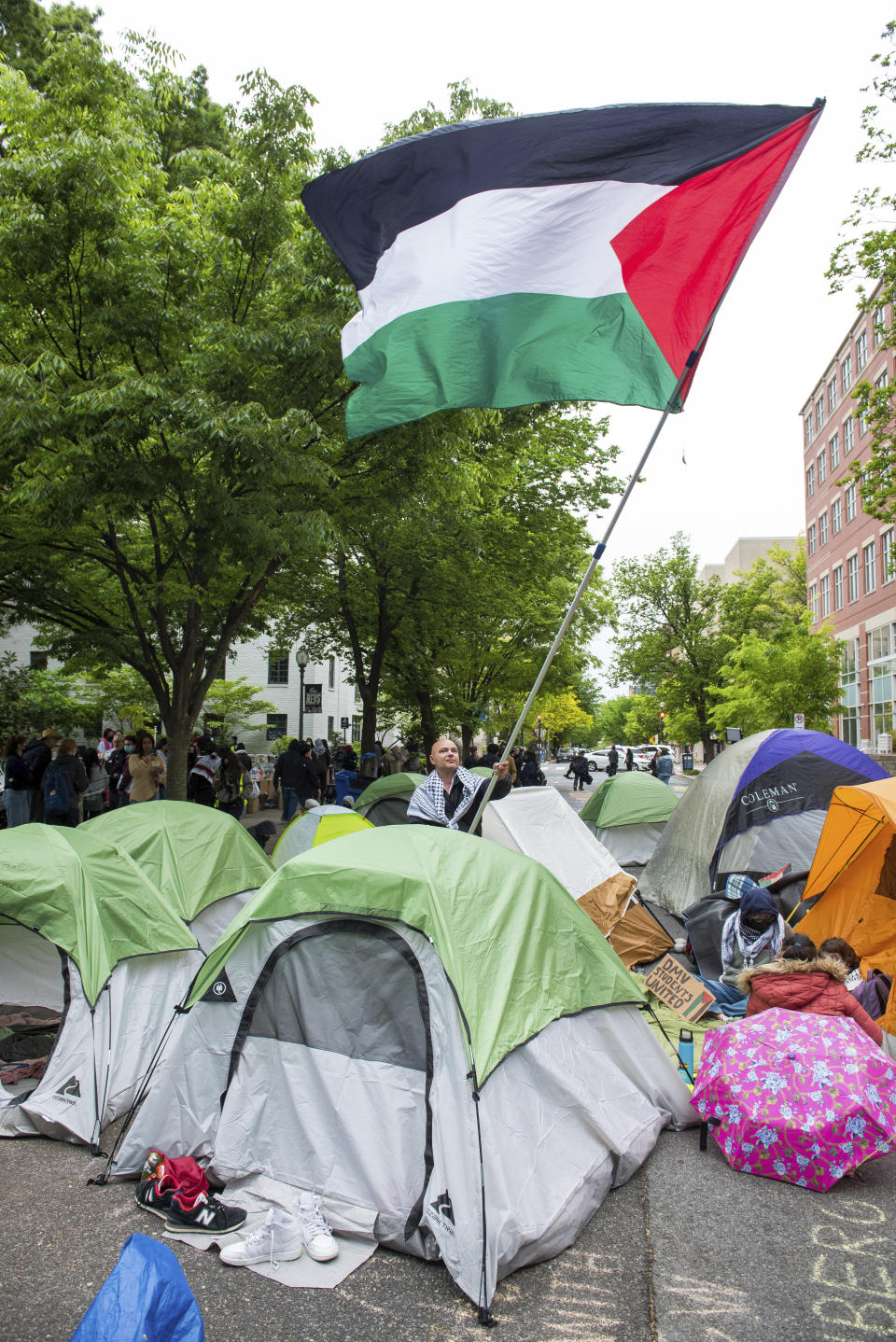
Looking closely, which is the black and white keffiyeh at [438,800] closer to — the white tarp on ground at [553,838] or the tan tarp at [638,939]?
the white tarp on ground at [553,838]

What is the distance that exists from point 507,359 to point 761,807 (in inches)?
234

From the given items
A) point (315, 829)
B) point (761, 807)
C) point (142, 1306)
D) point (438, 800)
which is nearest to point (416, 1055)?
point (142, 1306)

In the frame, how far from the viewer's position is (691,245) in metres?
5.31

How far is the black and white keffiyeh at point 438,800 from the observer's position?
6.21 meters

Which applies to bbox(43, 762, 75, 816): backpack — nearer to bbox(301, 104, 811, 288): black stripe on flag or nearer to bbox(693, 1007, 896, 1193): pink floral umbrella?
bbox(301, 104, 811, 288): black stripe on flag

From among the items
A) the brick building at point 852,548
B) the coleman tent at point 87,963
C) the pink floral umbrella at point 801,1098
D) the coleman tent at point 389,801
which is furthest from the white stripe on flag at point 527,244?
the brick building at point 852,548

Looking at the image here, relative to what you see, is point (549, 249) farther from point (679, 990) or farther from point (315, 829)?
point (315, 829)

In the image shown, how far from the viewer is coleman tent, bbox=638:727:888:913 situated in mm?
9141

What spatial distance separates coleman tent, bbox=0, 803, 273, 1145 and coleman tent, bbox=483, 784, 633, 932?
9.29ft

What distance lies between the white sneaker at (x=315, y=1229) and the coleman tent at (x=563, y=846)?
441 cm

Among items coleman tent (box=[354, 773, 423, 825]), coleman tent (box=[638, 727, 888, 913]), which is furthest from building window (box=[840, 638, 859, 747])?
coleman tent (box=[354, 773, 423, 825])

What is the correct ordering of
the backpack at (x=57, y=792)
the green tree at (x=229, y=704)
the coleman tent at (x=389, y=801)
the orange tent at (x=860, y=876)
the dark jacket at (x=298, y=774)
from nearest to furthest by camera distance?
the orange tent at (x=860, y=876) < the coleman tent at (x=389, y=801) < the backpack at (x=57, y=792) < the dark jacket at (x=298, y=774) < the green tree at (x=229, y=704)

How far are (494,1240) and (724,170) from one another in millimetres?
5559

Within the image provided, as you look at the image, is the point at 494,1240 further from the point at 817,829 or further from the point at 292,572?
the point at 292,572
